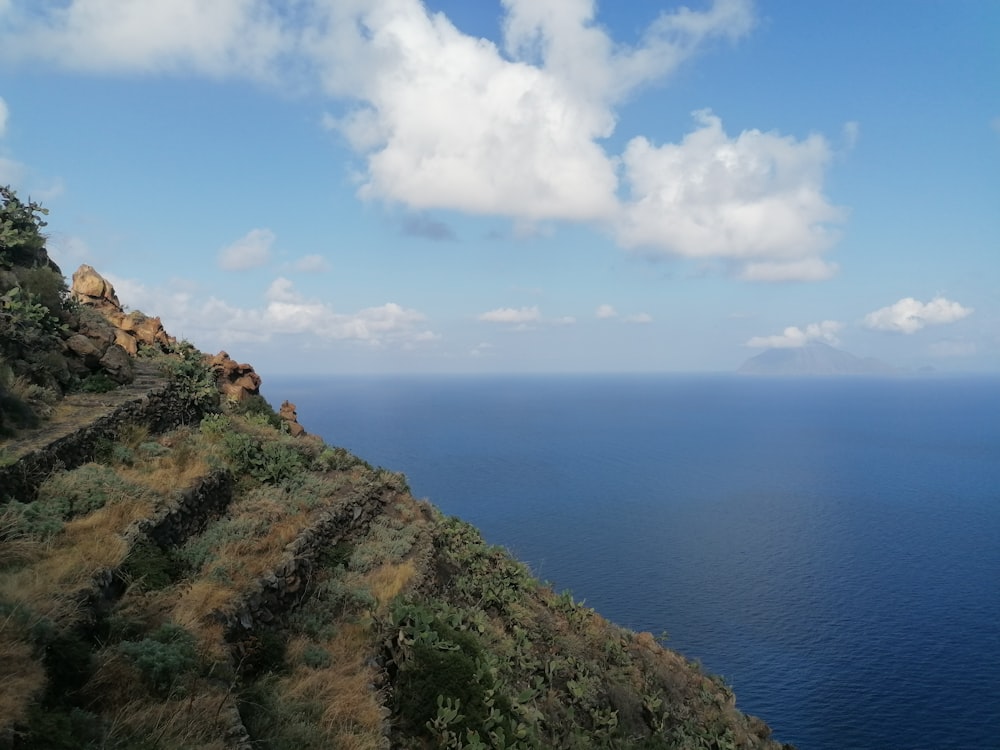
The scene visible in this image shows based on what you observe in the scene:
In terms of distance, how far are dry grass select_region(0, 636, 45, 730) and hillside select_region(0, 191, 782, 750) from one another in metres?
0.03

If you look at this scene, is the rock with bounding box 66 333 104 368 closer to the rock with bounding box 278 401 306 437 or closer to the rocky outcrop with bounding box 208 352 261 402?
the rocky outcrop with bounding box 208 352 261 402

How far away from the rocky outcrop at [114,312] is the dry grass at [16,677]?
1810cm

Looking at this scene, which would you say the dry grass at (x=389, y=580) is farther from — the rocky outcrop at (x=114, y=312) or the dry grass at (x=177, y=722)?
the rocky outcrop at (x=114, y=312)

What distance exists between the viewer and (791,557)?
69.5 metres

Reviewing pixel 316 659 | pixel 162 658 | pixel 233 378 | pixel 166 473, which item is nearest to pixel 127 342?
pixel 233 378

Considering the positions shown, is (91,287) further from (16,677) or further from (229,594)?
(16,677)

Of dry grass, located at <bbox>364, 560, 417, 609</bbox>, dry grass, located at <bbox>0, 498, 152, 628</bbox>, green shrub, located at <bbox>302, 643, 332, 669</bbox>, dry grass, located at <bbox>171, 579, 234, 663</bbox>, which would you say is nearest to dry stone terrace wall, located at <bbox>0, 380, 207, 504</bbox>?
dry grass, located at <bbox>0, 498, 152, 628</bbox>

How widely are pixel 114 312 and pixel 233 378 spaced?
17.5 feet

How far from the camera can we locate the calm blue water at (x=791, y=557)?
143ft

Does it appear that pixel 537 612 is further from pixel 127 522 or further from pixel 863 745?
pixel 863 745

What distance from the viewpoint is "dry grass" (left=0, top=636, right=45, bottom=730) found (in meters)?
6.04

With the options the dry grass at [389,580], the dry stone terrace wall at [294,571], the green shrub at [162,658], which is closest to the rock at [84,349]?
the dry stone terrace wall at [294,571]

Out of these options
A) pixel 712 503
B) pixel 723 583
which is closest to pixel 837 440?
pixel 712 503

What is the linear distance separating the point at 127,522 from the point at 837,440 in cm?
18439
